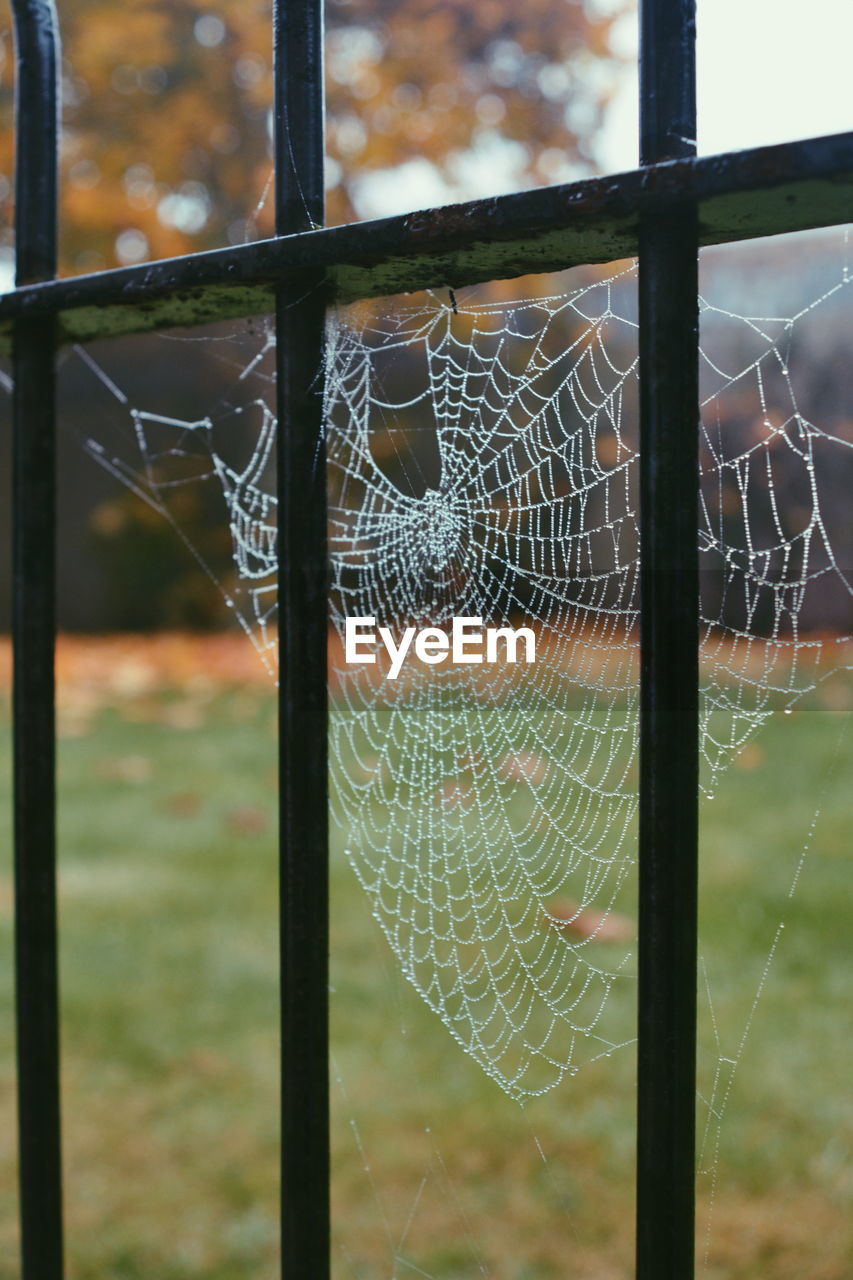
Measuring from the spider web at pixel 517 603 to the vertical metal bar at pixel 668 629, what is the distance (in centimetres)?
18

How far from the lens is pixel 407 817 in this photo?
11.6ft

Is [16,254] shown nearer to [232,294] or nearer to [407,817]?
[232,294]

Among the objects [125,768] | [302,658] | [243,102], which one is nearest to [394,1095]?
[302,658]

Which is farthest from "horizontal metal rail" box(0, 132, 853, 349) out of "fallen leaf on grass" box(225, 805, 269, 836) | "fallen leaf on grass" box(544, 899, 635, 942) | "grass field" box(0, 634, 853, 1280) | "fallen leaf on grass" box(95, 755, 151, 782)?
"fallen leaf on grass" box(95, 755, 151, 782)

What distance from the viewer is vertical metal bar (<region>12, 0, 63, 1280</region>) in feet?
3.30

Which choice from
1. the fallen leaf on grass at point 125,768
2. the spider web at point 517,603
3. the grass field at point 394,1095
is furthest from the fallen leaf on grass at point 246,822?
the fallen leaf on grass at point 125,768

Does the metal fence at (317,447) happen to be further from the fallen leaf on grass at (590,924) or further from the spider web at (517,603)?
the fallen leaf on grass at (590,924)

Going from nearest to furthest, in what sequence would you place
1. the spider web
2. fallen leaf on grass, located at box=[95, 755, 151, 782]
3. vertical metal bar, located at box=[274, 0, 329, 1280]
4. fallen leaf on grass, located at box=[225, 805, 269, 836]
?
vertical metal bar, located at box=[274, 0, 329, 1280], the spider web, fallen leaf on grass, located at box=[225, 805, 269, 836], fallen leaf on grass, located at box=[95, 755, 151, 782]

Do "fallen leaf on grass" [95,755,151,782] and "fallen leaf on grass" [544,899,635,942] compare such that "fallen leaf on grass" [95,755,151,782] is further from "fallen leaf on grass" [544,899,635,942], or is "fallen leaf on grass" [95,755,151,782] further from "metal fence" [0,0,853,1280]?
"metal fence" [0,0,853,1280]

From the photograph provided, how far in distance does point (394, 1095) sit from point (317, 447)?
1.78 m

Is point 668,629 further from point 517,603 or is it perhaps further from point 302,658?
point 517,603

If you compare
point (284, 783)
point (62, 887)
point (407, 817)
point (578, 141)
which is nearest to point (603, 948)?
point (407, 817)

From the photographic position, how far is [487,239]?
2.40ft

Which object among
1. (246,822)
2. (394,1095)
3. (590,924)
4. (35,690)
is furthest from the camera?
(246,822)
